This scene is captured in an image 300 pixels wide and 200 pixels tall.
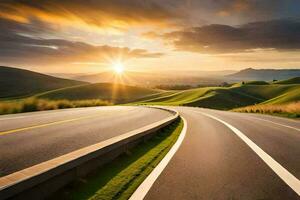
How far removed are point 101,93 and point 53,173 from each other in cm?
14199

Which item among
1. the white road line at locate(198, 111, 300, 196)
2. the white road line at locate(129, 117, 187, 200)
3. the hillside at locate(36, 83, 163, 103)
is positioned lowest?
the hillside at locate(36, 83, 163, 103)

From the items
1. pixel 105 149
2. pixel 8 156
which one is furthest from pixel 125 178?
pixel 8 156

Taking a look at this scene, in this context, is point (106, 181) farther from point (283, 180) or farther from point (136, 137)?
point (136, 137)

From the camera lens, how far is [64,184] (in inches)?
208

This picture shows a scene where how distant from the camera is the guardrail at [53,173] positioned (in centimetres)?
408

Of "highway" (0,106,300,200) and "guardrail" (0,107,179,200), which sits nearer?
"guardrail" (0,107,179,200)

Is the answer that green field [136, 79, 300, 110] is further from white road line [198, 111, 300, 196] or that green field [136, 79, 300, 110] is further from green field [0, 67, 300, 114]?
white road line [198, 111, 300, 196]

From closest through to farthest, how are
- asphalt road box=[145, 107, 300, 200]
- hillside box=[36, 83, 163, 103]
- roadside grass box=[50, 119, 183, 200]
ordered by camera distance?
roadside grass box=[50, 119, 183, 200]
asphalt road box=[145, 107, 300, 200]
hillside box=[36, 83, 163, 103]

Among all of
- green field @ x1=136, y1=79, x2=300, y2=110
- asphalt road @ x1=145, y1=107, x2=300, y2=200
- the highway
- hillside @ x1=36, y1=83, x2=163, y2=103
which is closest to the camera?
asphalt road @ x1=145, y1=107, x2=300, y2=200

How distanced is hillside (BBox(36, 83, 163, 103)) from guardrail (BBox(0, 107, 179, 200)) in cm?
11654

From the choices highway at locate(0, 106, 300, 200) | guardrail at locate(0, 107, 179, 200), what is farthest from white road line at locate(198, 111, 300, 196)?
guardrail at locate(0, 107, 179, 200)

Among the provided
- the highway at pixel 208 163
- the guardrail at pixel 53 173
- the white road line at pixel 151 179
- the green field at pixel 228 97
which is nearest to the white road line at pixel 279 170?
the highway at pixel 208 163

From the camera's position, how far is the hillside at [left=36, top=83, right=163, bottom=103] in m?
133

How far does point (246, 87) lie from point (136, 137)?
497 ft
